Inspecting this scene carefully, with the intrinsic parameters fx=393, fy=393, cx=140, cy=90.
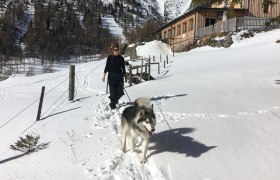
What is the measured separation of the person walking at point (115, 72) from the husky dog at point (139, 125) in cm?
409

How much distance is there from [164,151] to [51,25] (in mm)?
187333

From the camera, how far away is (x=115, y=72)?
12453 millimetres

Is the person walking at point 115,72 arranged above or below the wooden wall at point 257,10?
below

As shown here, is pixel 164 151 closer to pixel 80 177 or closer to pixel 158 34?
pixel 80 177

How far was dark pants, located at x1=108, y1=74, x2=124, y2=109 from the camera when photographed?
41.1 feet

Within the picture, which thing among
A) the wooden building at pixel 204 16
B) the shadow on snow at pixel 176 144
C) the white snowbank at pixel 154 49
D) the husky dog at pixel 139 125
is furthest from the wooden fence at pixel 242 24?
the husky dog at pixel 139 125

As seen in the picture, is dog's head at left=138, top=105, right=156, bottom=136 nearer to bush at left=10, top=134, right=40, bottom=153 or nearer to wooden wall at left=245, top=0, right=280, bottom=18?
bush at left=10, top=134, right=40, bottom=153

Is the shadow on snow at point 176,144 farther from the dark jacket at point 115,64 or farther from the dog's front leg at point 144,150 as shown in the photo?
the dark jacket at point 115,64

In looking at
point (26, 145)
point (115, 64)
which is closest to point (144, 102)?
point (26, 145)

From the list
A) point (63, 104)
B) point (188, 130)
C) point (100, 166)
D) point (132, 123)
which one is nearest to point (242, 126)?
point (188, 130)

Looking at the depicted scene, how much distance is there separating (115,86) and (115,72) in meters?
0.50

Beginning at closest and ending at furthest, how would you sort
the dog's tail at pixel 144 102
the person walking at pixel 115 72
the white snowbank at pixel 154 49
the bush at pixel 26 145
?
1. the dog's tail at pixel 144 102
2. the bush at pixel 26 145
3. the person walking at pixel 115 72
4. the white snowbank at pixel 154 49

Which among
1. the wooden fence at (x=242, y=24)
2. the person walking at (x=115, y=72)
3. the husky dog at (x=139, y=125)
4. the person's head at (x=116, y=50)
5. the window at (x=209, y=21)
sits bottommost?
the husky dog at (x=139, y=125)

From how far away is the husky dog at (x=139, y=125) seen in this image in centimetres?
740
